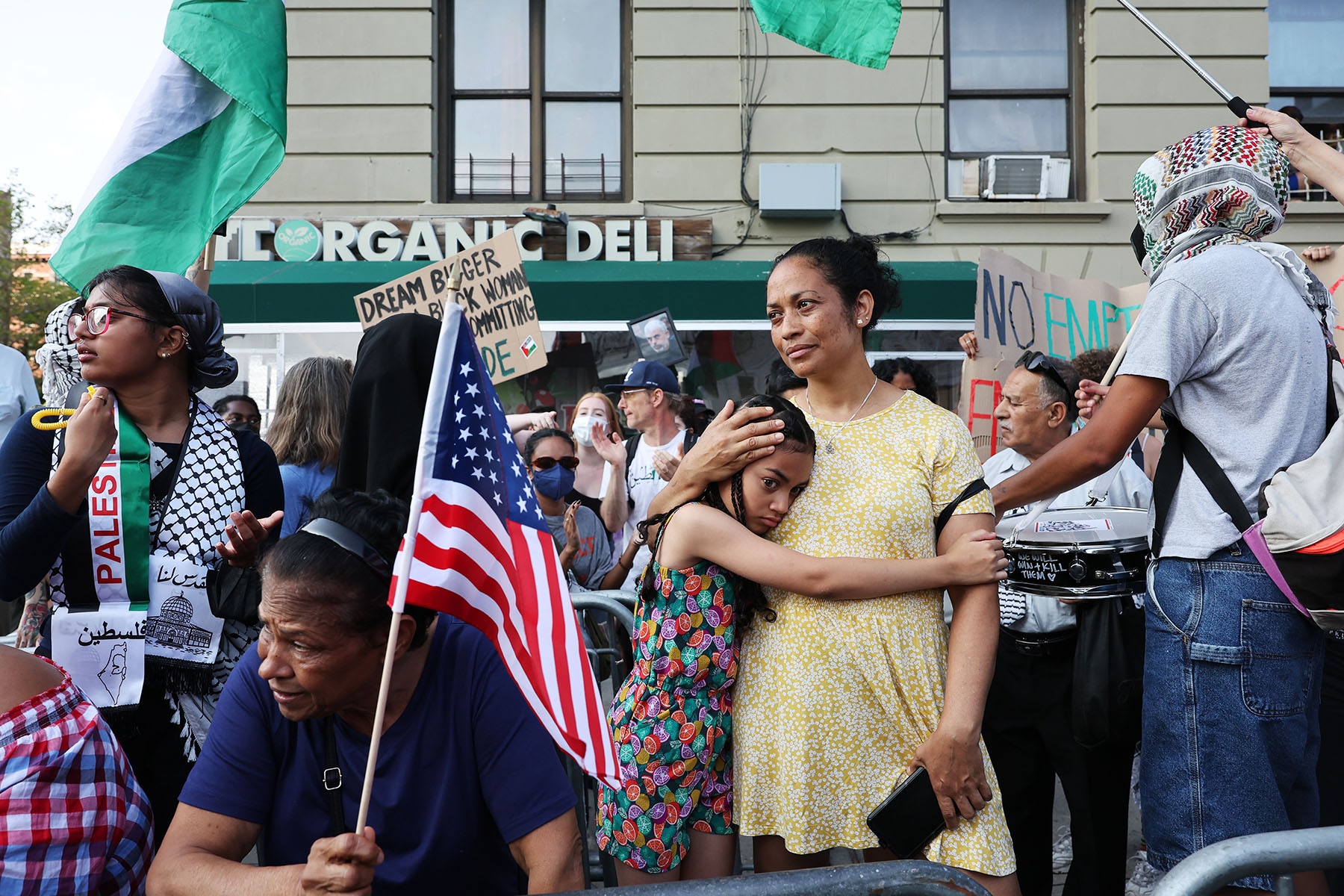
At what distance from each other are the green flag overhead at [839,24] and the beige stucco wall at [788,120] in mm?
6679

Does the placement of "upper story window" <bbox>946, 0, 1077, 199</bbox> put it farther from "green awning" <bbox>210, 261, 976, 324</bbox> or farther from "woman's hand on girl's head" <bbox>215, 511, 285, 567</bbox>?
"woman's hand on girl's head" <bbox>215, 511, 285, 567</bbox>

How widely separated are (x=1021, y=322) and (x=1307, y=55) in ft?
25.8

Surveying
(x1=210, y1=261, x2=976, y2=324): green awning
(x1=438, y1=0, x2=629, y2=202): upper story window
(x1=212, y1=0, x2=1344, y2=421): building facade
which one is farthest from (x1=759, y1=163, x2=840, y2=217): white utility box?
(x1=438, y1=0, x2=629, y2=202): upper story window

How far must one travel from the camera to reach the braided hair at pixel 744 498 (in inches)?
97.3

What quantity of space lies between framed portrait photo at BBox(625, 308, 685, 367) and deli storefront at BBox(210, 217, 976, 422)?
81.7 inches

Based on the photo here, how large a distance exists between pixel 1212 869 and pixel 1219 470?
1.21 meters

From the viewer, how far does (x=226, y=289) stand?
9.78 metres

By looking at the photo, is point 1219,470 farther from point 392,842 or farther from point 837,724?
point 392,842

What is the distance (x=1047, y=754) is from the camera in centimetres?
358

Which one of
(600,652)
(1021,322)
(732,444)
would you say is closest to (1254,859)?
(732,444)

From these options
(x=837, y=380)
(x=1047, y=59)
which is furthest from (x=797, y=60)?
(x=837, y=380)

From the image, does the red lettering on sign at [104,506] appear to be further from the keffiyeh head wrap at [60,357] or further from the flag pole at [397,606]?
the flag pole at [397,606]

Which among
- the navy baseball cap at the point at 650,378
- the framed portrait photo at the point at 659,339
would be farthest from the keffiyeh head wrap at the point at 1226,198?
the framed portrait photo at the point at 659,339

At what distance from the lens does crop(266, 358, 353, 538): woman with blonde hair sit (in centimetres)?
431
